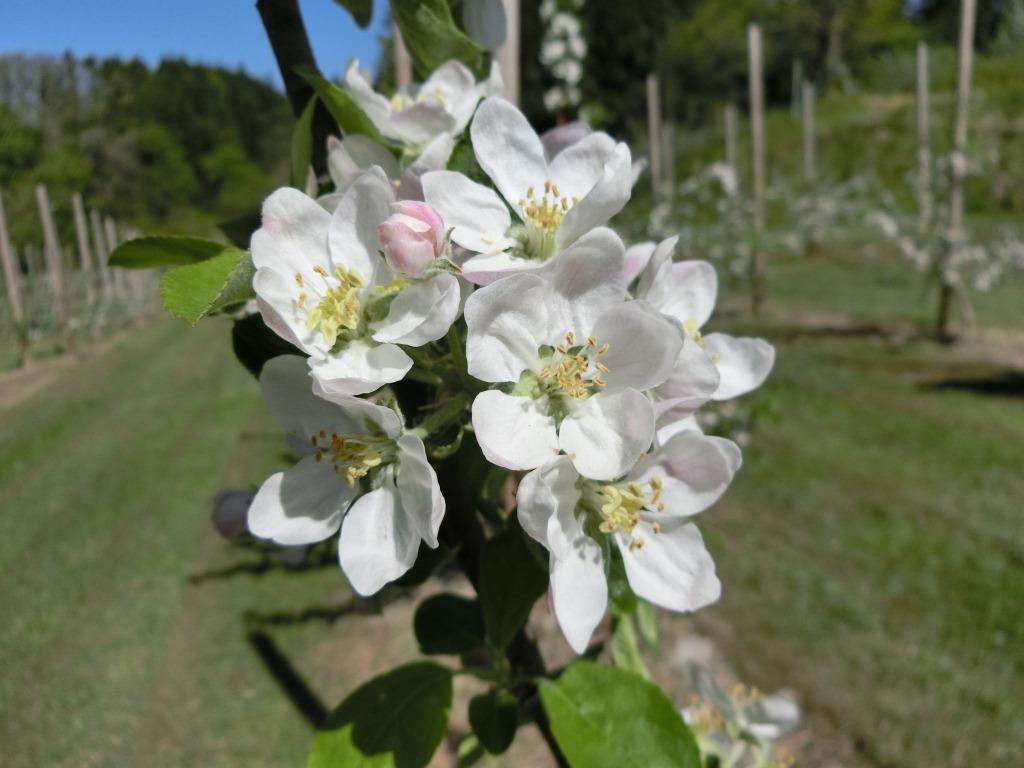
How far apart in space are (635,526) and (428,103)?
1.47 ft

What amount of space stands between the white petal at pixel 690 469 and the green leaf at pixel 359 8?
61cm

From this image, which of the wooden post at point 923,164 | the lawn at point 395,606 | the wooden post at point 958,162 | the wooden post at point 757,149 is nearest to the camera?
the lawn at point 395,606

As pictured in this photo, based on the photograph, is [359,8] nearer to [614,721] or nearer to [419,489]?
[419,489]

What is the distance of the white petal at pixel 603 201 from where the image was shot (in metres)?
0.67

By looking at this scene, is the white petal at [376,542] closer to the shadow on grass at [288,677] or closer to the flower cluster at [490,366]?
the flower cluster at [490,366]

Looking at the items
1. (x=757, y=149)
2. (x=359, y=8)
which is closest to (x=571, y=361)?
(x=359, y=8)

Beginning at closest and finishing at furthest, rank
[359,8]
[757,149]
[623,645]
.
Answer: [359,8], [623,645], [757,149]

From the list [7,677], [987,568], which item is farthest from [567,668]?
[987,568]

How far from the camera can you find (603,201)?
26.6 inches

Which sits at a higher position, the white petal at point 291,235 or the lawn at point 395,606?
the white petal at point 291,235

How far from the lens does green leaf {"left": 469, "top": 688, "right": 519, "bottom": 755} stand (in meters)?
0.86

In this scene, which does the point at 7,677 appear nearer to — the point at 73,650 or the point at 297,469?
the point at 73,650

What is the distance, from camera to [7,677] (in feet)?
9.56

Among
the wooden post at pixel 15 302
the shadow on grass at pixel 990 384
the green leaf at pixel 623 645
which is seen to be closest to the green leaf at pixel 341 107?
the green leaf at pixel 623 645
